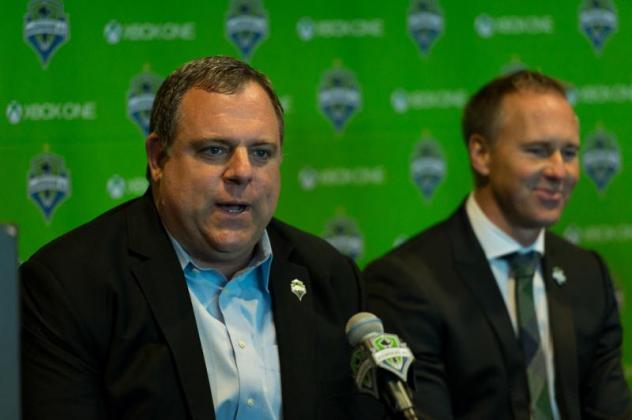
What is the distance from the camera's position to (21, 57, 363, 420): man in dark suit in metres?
2.76

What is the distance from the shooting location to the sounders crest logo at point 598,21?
15.7ft

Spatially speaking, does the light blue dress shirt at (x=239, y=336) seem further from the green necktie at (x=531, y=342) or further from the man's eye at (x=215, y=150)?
the green necktie at (x=531, y=342)

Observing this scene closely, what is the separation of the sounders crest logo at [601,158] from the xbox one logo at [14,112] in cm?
260

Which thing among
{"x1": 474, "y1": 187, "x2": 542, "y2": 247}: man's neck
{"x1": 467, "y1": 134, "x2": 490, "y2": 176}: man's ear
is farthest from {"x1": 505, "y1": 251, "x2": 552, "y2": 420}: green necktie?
{"x1": 467, "y1": 134, "x2": 490, "y2": 176}: man's ear

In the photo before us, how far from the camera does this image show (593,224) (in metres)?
4.82

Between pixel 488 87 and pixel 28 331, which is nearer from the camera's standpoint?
pixel 28 331

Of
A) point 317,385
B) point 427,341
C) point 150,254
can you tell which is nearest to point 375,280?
point 427,341

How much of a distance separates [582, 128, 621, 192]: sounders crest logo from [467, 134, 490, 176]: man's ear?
87cm

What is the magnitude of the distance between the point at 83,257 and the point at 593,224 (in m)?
2.80

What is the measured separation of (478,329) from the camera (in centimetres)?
368

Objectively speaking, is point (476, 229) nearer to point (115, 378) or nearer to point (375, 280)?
point (375, 280)

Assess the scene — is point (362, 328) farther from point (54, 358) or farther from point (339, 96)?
point (339, 96)

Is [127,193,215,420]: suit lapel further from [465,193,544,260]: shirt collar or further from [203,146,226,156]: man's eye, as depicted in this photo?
[465,193,544,260]: shirt collar

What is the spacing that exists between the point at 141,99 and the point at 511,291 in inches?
66.7
